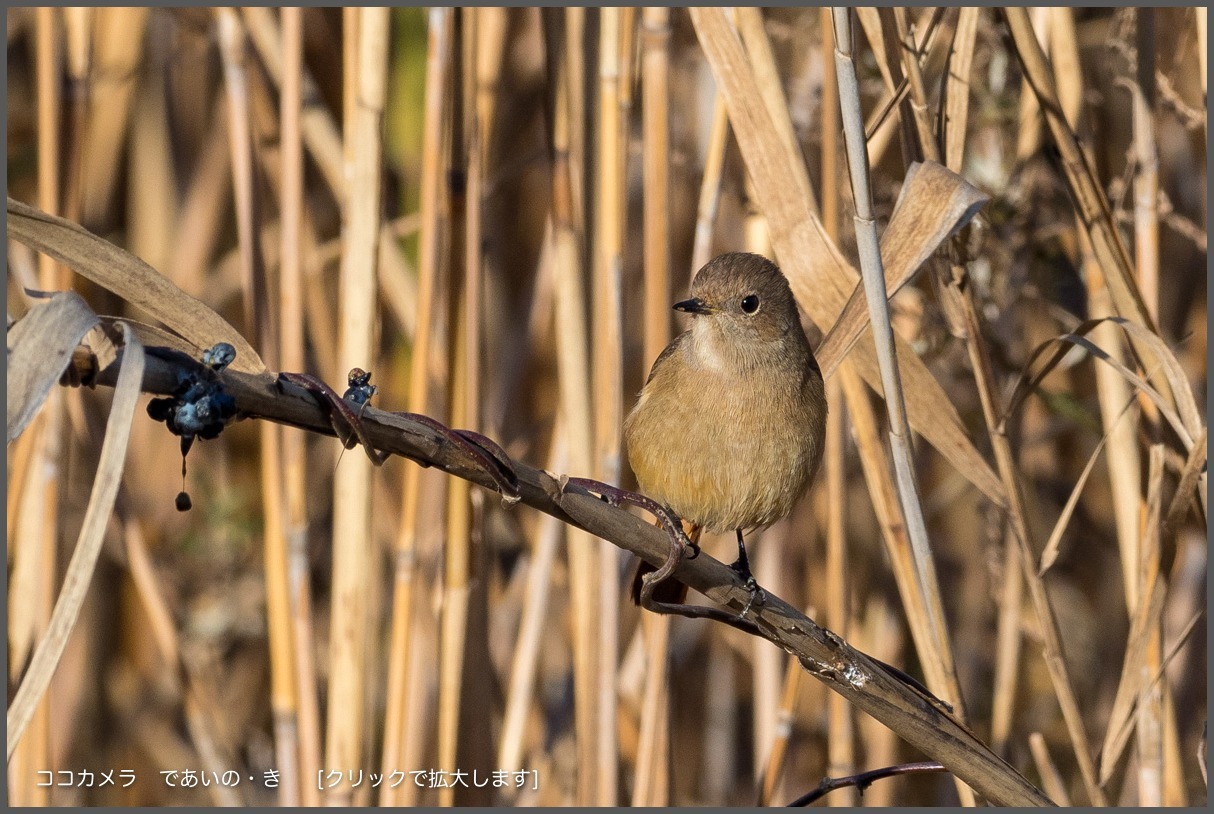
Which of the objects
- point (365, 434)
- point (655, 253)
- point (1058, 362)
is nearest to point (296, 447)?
point (655, 253)

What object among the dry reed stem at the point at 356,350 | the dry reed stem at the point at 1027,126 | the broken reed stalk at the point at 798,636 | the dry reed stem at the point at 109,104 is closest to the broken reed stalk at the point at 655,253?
the dry reed stem at the point at 356,350

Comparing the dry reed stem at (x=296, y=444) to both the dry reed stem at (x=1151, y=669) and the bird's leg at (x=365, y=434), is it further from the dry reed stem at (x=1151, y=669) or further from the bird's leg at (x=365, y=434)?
the dry reed stem at (x=1151, y=669)

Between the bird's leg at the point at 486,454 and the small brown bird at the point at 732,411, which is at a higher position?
the small brown bird at the point at 732,411

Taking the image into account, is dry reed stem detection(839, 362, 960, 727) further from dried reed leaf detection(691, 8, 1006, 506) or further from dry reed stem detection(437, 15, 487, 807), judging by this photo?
dry reed stem detection(437, 15, 487, 807)

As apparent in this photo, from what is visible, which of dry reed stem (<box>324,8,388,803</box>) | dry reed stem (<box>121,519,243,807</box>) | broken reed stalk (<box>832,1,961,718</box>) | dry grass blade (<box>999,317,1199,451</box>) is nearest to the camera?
broken reed stalk (<box>832,1,961,718</box>)

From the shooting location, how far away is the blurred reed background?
1.92 m

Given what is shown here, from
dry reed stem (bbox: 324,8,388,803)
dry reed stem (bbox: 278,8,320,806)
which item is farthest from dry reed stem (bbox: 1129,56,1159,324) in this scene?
dry reed stem (bbox: 278,8,320,806)

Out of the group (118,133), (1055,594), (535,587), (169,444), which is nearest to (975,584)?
(1055,594)

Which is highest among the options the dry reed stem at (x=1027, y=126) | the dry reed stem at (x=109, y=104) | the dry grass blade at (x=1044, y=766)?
the dry reed stem at (x=109, y=104)

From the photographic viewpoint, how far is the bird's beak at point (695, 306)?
1.96 m

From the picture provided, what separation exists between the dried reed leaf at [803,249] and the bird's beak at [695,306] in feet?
0.95

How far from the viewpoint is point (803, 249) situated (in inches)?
65.7

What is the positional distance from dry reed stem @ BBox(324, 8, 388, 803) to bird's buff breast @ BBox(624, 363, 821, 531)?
50 cm

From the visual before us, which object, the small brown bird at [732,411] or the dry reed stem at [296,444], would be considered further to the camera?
the dry reed stem at [296,444]
